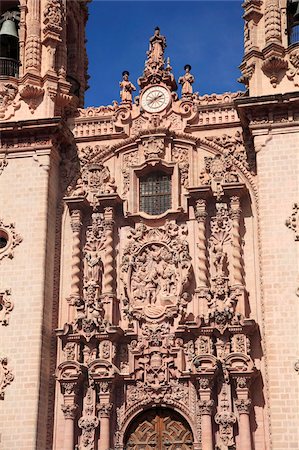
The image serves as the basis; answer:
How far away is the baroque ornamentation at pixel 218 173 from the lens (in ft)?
64.3

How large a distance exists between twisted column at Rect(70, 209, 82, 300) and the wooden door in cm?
307

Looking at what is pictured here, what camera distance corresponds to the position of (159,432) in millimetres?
18203

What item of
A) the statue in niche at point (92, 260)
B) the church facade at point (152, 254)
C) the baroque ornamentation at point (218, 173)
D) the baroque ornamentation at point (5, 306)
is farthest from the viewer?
the baroque ornamentation at point (218, 173)

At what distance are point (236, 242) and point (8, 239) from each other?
5115 millimetres

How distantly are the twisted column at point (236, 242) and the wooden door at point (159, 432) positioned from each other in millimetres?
3178

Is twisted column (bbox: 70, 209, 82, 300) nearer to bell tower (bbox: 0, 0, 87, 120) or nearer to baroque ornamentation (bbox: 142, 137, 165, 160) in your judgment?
baroque ornamentation (bbox: 142, 137, 165, 160)

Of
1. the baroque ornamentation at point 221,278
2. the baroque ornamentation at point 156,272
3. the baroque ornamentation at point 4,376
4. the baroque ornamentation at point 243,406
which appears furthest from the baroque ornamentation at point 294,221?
the baroque ornamentation at point 4,376

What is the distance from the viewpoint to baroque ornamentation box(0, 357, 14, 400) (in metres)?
18.0

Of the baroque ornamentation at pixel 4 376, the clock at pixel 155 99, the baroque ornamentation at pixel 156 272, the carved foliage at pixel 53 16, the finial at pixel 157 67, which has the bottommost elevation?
the baroque ornamentation at pixel 4 376

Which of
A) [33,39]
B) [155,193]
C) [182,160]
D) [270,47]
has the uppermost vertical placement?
[33,39]

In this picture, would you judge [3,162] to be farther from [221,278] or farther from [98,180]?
[221,278]

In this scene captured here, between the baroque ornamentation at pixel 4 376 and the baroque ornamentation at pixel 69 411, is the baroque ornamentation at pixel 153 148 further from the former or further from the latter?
the baroque ornamentation at pixel 69 411

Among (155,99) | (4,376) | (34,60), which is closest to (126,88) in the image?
(155,99)

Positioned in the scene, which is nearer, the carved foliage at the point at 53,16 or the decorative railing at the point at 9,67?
the carved foliage at the point at 53,16
